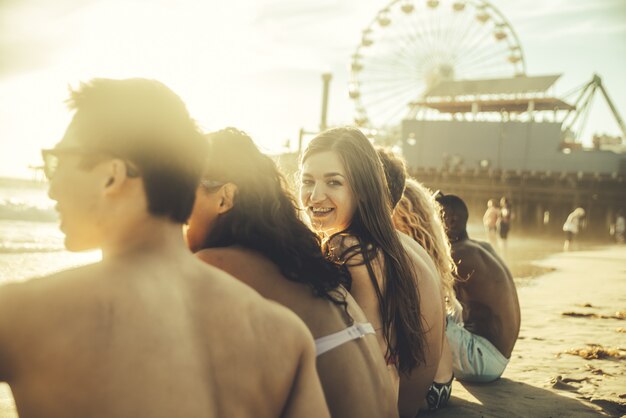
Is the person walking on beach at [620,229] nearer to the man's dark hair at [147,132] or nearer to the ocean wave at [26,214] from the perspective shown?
the ocean wave at [26,214]

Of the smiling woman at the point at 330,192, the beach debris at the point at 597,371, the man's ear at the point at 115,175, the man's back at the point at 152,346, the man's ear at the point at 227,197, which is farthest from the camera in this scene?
the beach debris at the point at 597,371

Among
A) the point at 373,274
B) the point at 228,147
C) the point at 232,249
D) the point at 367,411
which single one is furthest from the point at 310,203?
the point at 367,411

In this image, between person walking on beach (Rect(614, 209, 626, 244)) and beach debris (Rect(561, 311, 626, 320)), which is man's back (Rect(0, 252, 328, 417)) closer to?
beach debris (Rect(561, 311, 626, 320))

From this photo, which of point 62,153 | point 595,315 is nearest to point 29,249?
point 595,315

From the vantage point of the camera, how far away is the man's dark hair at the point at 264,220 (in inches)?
71.1

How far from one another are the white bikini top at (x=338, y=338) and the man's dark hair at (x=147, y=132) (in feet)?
2.38

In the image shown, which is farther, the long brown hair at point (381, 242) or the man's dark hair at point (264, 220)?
the long brown hair at point (381, 242)

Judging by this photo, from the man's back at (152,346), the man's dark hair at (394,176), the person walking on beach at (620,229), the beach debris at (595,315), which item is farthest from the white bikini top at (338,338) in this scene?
the person walking on beach at (620,229)

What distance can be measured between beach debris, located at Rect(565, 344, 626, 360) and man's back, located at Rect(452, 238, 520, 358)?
1.15m

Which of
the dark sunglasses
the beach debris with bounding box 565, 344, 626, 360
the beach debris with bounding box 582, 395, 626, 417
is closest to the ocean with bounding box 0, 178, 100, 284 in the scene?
the dark sunglasses

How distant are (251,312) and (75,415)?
1.24ft

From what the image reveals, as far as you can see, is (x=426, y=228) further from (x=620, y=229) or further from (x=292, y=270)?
(x=620, y=229)

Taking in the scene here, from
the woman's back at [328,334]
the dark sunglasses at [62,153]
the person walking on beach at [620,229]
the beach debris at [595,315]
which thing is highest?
the dark sunglasses at [62,153]

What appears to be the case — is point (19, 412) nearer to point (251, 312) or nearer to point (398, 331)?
point (251, 312)
